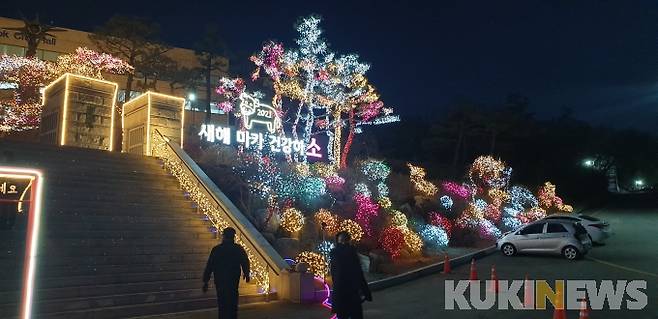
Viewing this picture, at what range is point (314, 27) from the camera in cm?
2656

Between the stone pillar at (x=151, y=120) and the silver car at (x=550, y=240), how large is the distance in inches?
544

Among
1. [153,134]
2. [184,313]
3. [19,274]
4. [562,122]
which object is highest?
[562,122]

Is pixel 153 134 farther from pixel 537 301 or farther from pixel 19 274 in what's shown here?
pixel 537 301

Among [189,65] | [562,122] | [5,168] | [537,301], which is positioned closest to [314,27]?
[537,301]

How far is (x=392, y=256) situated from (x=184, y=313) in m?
8.85

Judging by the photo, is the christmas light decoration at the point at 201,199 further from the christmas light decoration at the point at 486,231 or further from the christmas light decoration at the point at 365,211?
the christmas light decoration at the point at 486,231

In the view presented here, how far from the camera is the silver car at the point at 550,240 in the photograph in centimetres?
1886

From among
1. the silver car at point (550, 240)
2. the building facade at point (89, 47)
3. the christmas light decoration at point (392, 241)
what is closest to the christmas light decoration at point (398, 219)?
the christmas light decoration at point (392, 241)

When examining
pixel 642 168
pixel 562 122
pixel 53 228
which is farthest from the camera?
pixel 642 168

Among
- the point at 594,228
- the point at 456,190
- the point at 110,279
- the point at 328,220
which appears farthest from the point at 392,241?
the point at 456,190

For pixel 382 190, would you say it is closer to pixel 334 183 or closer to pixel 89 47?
pixel 334 183

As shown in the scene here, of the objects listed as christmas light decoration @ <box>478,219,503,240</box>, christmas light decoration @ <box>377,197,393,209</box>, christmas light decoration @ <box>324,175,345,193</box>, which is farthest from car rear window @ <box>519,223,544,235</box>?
christmas light decoration @ <box>324,175,345,193</box>

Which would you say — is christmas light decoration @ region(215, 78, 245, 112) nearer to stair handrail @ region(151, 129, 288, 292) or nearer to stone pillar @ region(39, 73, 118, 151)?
stone pillar @ region(39, 73, 118, 151)

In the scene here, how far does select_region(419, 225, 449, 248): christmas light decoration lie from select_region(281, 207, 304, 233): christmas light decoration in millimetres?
6264
